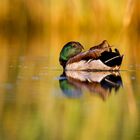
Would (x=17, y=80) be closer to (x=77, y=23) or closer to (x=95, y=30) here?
(x=77, y=23)

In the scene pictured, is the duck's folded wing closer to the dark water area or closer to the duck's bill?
the duck's bill

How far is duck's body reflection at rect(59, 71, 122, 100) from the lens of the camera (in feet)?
31.1

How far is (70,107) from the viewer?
810 centimetres

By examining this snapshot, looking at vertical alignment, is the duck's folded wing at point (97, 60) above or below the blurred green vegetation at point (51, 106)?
above

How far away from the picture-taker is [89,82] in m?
10.6

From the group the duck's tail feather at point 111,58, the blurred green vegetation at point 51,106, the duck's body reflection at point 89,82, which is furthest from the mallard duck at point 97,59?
the blurred green vegetation at point 51,106

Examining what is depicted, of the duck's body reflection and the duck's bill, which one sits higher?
the duck's bill

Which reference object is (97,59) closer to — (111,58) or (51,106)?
(111,58)

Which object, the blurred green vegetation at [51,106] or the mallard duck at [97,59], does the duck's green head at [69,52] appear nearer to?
the blurred green vegetation at [51,106]

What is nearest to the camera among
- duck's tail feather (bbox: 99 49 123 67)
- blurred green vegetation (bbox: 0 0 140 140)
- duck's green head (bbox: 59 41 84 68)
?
blurred green vegetation (bbox: 0 0 140 140)

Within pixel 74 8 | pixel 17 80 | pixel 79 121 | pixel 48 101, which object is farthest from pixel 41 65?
pixel 74 8

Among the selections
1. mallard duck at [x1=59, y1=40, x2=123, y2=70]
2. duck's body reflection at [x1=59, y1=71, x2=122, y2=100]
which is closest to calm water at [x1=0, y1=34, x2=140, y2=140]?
duck's body reflection at [x1=59, y1=71, x2=122, y2=100]

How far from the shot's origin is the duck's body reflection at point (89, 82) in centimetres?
948

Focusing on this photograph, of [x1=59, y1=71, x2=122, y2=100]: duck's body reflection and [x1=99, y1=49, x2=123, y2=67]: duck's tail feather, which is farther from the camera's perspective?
[x1=99, y1=49, x2=123, y2=67]: duck's tail feather
